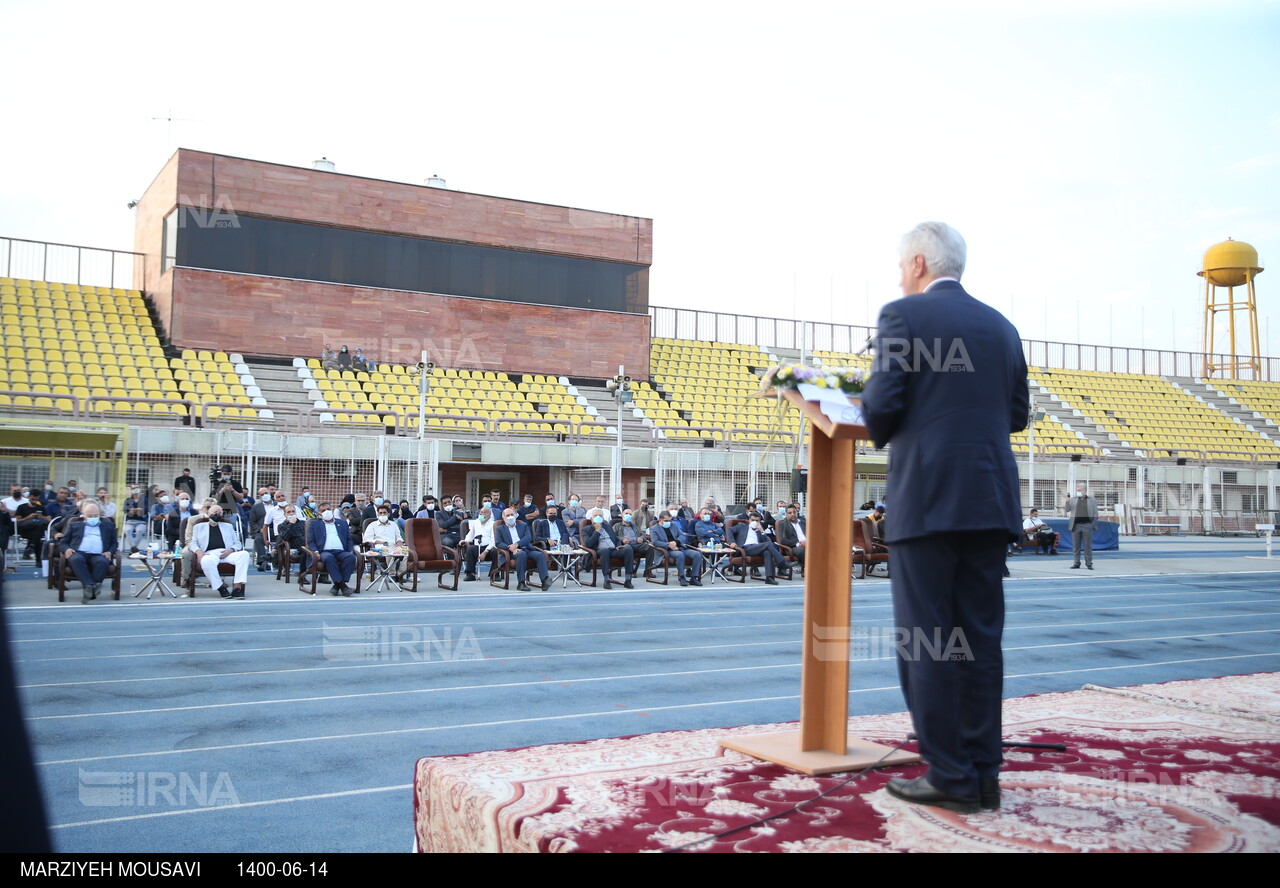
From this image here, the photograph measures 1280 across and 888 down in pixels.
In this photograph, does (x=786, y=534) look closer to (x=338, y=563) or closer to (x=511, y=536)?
(x=511, y=536)

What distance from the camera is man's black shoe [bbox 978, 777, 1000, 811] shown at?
285cm

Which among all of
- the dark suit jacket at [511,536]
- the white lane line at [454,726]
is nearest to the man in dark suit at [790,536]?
the dark suit jacket at [511,536]

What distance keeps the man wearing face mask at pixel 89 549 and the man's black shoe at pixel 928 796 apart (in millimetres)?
11512

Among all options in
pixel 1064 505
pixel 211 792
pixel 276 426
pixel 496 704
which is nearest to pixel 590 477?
pixel 276 426

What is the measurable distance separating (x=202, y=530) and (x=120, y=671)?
229 inches

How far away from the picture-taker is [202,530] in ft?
42.1

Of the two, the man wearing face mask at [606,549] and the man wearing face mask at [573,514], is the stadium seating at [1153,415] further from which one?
the man wearing face mask at [606,549]

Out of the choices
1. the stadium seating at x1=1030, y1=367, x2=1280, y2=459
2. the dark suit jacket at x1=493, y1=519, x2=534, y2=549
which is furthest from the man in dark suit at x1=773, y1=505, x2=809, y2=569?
the stadium seating at x1=1030, y1=367, x2=1280, y2=459

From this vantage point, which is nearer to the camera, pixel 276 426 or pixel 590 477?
pixel 276 426

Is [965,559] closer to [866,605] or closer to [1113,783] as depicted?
[1113,783]

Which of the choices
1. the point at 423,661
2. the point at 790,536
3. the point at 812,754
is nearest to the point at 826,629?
the point at 812,754

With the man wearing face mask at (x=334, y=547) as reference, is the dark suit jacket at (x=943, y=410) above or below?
above

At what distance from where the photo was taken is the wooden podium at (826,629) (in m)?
3.45
